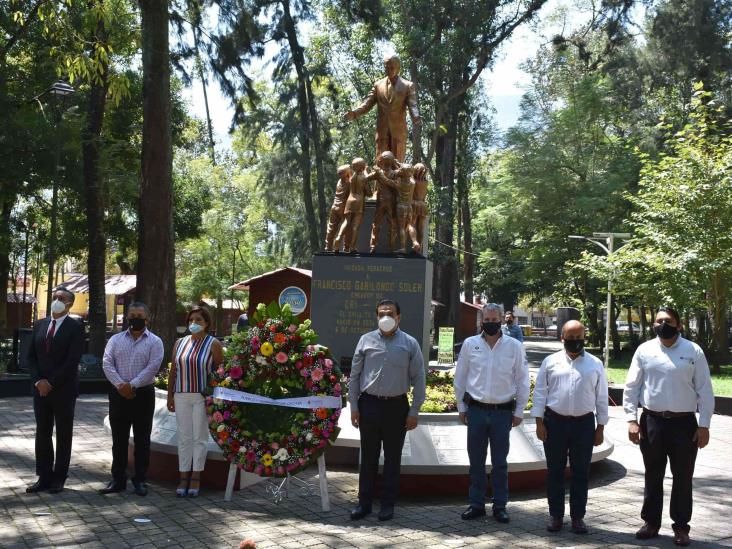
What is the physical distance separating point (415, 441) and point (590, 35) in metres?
37.0

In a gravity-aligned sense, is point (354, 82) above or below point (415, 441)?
above

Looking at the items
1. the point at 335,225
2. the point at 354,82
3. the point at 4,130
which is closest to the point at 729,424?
the point at 335,225

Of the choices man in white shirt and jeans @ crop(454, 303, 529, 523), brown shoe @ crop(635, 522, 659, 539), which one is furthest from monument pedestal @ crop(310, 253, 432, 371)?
brown shoe @ crop(635, 522, 659, 539)

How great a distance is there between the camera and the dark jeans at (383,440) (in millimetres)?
7000

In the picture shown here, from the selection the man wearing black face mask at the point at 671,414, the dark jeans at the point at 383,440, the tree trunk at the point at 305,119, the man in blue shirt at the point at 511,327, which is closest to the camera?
the man wearing black face mask at the point at 671,414

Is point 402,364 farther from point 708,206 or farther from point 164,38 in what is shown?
point 708,206

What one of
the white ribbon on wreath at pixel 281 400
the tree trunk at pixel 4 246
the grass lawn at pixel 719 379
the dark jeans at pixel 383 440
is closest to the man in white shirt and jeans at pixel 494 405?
the dark jeans at pixel 383 440

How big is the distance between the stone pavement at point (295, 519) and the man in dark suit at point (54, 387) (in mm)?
257

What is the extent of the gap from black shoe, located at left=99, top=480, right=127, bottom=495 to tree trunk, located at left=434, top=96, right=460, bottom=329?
2761cm

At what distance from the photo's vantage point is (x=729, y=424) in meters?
14.2

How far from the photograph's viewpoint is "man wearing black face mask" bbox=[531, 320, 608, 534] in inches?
259

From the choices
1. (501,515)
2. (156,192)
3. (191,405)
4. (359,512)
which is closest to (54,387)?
(191,405)

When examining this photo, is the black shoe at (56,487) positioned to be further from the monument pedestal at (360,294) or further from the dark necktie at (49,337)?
the monument pedestal at (360,294)

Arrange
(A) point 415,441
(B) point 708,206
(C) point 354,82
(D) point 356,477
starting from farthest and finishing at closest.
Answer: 1. (C) point 354,82
2. (B) point 708,206
3. (D) point 356,477
4. (A) point 415,441
